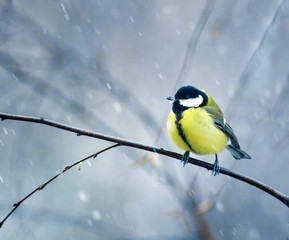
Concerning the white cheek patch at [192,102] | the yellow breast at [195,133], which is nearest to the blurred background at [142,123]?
the white cheek patch at [192,102]

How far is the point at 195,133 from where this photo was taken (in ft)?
7.55

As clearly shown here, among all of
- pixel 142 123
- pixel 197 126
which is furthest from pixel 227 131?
pixel 142 123

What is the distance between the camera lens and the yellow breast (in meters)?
2.27

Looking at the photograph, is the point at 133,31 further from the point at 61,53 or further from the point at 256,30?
the point at 61,53

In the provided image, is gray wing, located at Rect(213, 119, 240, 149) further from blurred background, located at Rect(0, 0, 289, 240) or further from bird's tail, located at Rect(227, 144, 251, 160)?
blurred background, located at Rect(0, 0, 289, 240)

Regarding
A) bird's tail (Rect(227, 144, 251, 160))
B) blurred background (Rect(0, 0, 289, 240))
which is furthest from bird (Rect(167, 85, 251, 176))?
blurred background (Rect(0, 0, 289, 240))

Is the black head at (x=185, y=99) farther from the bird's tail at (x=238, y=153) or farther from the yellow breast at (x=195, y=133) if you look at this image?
the bird's tail at (x=238, y=153)

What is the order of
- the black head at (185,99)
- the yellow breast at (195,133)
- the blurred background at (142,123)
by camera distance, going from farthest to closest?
the blurred background at (142,123) → the black head at (185,99) → the yellow breast at (195,133)

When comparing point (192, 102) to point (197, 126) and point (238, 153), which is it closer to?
point (197, 126)

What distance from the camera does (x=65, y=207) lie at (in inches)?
230

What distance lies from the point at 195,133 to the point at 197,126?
0.20 ft

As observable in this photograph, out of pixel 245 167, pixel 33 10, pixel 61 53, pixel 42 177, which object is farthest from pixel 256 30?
pixel 42 177

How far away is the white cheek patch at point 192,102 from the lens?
95.8 inches

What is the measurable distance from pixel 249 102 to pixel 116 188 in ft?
9.15
